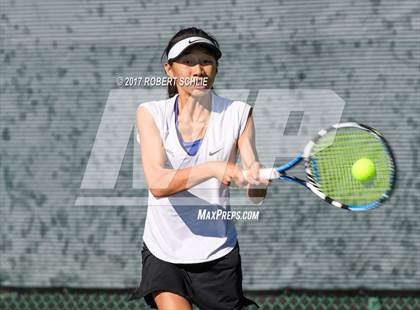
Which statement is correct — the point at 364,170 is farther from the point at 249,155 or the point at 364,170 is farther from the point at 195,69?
the point at 195,69

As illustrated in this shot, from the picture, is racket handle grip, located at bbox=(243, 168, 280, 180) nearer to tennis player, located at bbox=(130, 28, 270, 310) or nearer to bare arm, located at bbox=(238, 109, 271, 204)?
bare arm, located at bbox=(238, 109, 271, 204)

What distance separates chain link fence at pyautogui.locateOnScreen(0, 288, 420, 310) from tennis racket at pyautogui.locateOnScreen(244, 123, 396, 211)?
2.24 metres

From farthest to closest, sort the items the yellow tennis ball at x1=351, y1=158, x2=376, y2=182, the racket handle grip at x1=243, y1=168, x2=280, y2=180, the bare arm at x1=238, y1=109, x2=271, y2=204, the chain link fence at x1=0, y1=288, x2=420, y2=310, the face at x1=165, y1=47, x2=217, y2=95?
the chain link fence at x1=0, y1=288, x2=420, y2=310, the yellow tennis ball at x1=351, y1=158, x2=376, y2=182, the face at x1=165, y1=47, x2=217, y2=95, the bare arm at x1=238, y1=109, x2=271, y2=204, the racket handle grip at x1=243, y1=168, x2=280, y2=180

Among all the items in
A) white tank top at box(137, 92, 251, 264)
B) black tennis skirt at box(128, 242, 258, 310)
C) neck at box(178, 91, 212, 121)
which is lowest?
black tennis skirt at box(128, 242, 258, 310)

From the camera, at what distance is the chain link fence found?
6355 mm

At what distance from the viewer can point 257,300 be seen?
21.3 feet

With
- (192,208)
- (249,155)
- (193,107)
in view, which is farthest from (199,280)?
(193,107)

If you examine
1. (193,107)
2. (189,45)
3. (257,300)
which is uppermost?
(189,45)

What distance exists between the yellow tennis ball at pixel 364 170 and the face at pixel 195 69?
0.80 meters

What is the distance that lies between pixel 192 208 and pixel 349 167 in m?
0.87

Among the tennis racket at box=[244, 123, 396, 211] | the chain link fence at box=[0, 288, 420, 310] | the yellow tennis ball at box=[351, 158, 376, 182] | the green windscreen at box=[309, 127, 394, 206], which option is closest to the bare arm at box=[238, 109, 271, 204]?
the tennis racket at box=[244, 123, 396, 211]

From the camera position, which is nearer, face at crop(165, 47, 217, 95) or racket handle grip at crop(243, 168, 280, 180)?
racket handle grip at crop(243, 168, 280, 180)

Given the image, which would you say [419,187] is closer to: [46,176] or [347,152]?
[347,152]

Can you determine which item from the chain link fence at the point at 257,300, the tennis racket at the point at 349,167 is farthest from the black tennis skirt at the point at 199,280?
the chain link fence at the point at 257,300
